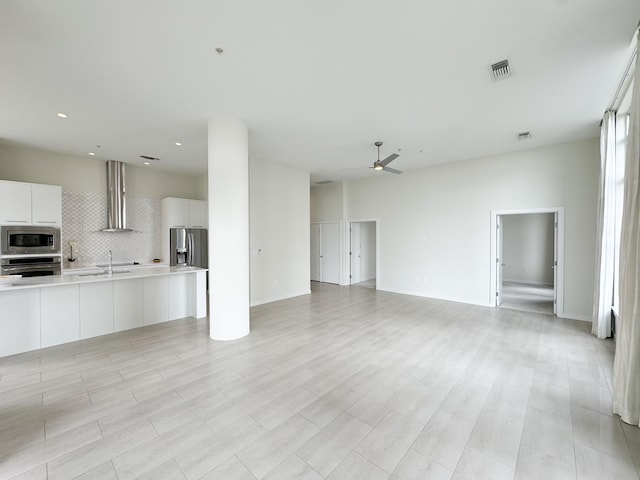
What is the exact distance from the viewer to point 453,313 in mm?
5309

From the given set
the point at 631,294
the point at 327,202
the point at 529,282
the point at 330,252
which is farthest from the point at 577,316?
the point at 327,202

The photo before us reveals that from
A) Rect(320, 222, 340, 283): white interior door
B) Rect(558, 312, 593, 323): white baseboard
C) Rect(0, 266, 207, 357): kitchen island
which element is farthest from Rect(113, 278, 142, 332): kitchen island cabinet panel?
Rect(558, 312, 593, 323): white baseboard

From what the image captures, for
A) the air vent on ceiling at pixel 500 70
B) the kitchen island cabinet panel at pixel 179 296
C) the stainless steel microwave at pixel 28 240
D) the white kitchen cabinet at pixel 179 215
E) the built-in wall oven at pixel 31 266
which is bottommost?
the kitchen island cabinet panel at pixel 179 296

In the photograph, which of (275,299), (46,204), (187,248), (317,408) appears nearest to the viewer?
(317,408)

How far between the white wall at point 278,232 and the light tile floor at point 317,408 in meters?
2.11

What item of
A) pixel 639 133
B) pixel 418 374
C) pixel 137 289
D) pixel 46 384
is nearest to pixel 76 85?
pixel 137 289

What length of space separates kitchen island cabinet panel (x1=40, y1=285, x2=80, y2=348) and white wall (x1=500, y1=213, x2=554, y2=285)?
1071 cm

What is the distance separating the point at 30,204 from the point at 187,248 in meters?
2.86

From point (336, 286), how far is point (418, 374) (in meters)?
5.31

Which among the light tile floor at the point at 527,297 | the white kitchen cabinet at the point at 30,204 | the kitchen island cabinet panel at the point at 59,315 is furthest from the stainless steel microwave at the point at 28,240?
the light tile floor at the point at 527,297

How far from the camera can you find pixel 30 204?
495 centimetres

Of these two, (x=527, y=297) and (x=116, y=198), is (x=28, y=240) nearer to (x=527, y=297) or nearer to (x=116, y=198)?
(x=116, y=198)

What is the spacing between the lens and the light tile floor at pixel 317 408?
178 cm

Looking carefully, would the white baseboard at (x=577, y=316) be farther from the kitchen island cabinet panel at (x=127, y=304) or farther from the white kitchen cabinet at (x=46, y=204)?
the white kitchen cabinet at (x=46, y=204)
